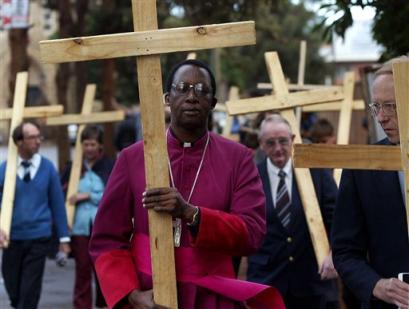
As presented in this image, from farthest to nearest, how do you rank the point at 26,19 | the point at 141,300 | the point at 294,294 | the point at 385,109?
the point at 26,19 → the point at 294,294 → the point at 141,300 → the point at 385,109

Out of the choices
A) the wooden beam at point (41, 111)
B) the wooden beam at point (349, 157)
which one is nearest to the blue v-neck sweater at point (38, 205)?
the wooden beam at point (41, 111)

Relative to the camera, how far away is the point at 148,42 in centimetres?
437

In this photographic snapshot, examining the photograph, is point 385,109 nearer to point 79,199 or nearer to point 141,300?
point 141,300

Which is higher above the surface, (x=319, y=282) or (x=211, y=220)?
(x=211, y=220)

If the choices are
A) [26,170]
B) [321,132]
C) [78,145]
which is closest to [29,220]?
[26,170]

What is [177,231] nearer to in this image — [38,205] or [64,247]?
[38,205]

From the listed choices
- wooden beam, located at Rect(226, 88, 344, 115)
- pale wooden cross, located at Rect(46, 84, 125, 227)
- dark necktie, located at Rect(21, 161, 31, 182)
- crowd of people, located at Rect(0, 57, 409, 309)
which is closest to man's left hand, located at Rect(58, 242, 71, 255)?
dark necktie, located at Rect(21, 161, 31, 182)

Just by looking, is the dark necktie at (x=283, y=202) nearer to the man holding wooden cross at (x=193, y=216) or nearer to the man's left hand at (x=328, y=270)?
the man's left hand at (x=328, y=270)

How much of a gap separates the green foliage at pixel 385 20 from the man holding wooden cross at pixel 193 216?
7.54 feet

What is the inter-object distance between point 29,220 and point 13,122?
0.84 meters

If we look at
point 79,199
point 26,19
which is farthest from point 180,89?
point 26,19

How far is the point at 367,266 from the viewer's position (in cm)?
436

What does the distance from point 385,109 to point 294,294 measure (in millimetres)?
3111

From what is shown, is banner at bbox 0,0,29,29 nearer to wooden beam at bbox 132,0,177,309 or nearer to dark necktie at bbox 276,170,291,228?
dark necktie at bbox 276,170,291,228
